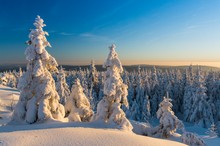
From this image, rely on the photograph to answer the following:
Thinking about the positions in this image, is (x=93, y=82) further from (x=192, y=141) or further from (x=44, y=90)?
(x=44, y=90)

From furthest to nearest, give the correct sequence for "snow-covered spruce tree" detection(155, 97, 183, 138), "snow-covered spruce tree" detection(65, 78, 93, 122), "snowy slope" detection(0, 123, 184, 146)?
"snow-covered spruce tree" detection(155, 97, 183, 138)
"snow-covered spruce tree" detection(65, 78, 93, 122)
"snowy slope" detection(0, 123, 184, 146)

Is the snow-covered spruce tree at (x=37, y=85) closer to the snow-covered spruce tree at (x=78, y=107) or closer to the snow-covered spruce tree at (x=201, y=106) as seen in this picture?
the snow-covered spruce tree at (x=78, y=107)

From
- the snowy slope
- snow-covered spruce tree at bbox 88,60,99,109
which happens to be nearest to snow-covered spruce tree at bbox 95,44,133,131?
the snowy slope

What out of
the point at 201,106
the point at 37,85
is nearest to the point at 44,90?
the point at 37,85

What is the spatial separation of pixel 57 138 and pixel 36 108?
319 inches

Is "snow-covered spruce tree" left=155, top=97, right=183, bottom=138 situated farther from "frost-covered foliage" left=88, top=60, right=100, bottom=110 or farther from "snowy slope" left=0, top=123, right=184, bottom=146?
"frost-covered foliage" left=88, top=60, right=100, bottom=110

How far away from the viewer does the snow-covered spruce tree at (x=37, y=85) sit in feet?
67.5

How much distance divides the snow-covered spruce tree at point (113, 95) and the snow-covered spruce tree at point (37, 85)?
441cm

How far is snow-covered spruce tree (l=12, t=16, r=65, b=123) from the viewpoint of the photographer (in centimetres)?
2058

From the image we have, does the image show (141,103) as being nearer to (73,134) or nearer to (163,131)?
(163,131)

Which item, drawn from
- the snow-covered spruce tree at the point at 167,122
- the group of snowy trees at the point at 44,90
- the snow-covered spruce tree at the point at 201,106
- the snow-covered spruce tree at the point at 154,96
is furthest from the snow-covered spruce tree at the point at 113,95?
the snow-covered spruce tree at the point at 154,96

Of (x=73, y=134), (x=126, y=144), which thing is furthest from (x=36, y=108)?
(x=126, y=144)

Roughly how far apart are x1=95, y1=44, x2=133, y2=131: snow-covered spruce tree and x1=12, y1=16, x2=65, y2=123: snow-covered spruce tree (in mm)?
4408

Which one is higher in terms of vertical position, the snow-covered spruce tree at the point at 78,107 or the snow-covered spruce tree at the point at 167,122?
the snow-covered spruce tree at the point at 78,107
